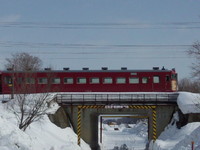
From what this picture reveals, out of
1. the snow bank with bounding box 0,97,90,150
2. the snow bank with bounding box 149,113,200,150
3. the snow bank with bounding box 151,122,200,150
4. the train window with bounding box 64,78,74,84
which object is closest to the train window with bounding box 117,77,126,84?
the train window with bounding box 64,78,74,84

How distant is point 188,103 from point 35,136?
13904 millimetres

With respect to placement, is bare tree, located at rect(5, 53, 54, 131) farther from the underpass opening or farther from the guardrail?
the underpass opening

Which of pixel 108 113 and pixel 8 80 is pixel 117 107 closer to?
pixel 108 113

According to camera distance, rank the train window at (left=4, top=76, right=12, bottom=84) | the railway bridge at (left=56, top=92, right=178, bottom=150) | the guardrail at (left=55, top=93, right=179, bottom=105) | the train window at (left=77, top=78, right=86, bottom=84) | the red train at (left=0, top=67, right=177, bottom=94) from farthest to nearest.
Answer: the train window at (left=4, top=76, right=12, bottom=84) < the train window at (left=77, top=78, right=86, bottom=84) < the red train at (left=0, top=67, right=177, bottom=94) < the guardrail at (left=55, top=93, right=179, bottom=105) < the railway bridge at (left=56, top=92, right=178, bottom=150)

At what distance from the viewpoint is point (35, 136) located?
23703mm

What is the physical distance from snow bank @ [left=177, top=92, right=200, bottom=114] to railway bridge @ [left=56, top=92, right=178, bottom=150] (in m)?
1.33

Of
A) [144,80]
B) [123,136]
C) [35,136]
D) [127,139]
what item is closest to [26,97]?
[35,136]

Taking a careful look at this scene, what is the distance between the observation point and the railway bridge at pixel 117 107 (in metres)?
34.2

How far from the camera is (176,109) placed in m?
34.4

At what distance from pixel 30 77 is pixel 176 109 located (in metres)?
13.3

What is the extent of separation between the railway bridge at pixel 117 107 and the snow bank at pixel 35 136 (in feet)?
4.35

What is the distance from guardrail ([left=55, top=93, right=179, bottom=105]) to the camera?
113 feet

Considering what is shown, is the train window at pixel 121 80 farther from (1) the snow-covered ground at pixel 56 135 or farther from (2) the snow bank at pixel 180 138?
(2) the snow bank at pixel 180 138

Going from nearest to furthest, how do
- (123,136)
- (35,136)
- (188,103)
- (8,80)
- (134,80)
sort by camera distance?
1. (35,136)
2. (188,103)
3. (134,80)
4. (8,80)
5. (123,136)
